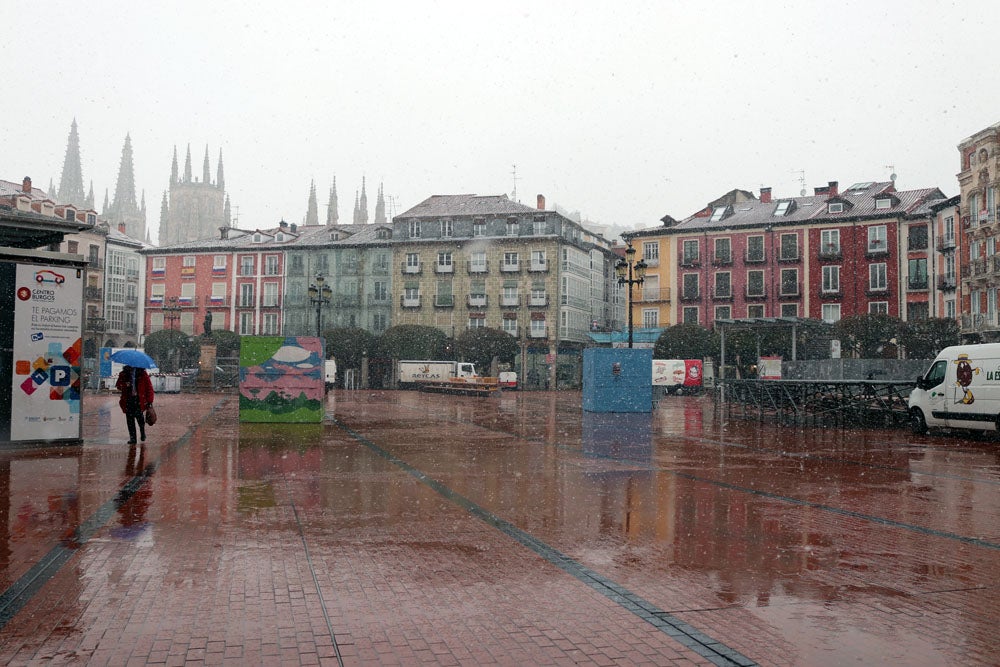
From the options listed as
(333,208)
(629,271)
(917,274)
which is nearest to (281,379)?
(629,271)

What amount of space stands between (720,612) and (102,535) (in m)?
4.85

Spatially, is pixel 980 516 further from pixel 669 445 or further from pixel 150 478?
pixel 150 478

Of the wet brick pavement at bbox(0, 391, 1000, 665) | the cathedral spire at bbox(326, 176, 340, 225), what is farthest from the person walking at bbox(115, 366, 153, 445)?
the cathedral spire at bbox(326, 176, 340, 225)

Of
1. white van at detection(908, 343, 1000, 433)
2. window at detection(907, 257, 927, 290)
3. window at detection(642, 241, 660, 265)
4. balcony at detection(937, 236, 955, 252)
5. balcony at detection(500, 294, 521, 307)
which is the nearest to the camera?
white van at detection(908, 343, 1000, 433)

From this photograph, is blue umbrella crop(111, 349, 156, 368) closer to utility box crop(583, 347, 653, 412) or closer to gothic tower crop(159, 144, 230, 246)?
utility box crop(583, 347, 653, 412)

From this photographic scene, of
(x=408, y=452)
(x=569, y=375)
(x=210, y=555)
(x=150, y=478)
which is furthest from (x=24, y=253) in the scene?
(x=569, y=375)

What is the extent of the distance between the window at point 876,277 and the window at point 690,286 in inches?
430

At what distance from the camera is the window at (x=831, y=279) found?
5331 cm

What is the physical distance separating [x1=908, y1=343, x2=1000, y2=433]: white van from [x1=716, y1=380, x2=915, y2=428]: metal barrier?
3.51 ft

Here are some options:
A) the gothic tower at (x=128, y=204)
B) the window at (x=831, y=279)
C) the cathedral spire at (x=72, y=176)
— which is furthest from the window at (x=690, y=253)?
the cathedral spire at (x=72, y=176)

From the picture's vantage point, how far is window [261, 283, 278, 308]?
222 ft

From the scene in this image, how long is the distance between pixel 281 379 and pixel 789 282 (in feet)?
143

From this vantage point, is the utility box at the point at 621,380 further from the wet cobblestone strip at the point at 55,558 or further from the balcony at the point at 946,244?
the balcony at the point at 946,244

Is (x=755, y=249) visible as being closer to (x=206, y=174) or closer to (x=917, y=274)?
(x=917, y=274)
